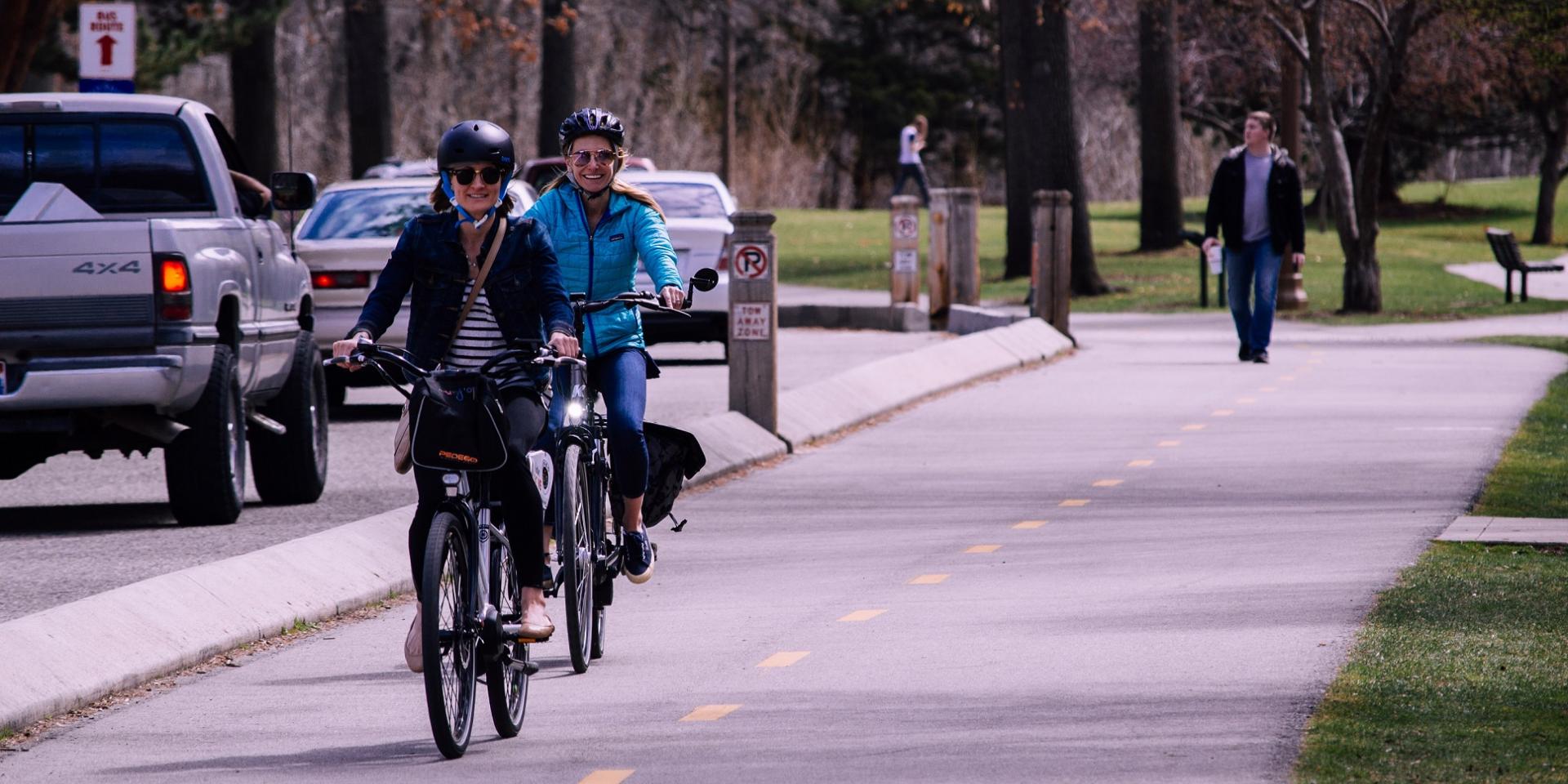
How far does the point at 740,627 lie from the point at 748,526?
2944mm

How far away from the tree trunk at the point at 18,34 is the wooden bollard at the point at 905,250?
373 inches

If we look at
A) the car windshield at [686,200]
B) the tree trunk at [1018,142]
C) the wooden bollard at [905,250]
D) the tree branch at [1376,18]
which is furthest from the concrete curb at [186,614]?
the tree trunk at [1018,142]

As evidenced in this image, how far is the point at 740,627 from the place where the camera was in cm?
862

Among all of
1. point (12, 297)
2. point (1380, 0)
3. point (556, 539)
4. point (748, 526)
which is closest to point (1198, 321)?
point (1380, 0)

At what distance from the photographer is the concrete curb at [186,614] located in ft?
24.2

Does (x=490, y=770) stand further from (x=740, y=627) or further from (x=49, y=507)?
(x=49, y=507)

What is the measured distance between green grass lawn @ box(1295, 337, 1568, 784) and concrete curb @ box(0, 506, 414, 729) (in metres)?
3.68

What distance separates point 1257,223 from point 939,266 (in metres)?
6.93

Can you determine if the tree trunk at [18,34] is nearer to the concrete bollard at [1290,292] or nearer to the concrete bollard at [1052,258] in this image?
the concrete bollard at [1052,258]

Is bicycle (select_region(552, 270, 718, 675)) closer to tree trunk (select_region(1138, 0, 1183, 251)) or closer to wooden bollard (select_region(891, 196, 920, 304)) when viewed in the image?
wooden bollard (select_region(891, 196, 920, 304))

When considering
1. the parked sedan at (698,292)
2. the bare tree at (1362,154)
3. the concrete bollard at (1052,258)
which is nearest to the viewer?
the parked sedan at (698,292)

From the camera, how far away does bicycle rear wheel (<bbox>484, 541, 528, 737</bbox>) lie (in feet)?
21.8

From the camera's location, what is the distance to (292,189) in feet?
40.6

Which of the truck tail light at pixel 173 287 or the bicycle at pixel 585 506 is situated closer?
the bicycle at pixel 585 506
